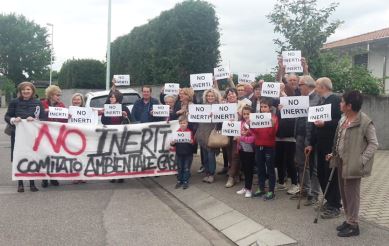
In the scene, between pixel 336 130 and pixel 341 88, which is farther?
pixel 341 88

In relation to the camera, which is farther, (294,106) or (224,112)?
(224,112)

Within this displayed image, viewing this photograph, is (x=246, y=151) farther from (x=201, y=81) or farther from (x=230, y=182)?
(x=201, y=81)

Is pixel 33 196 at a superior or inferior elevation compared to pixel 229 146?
inferior

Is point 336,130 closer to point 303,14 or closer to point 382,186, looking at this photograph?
point 382,186

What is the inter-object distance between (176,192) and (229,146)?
129 centimetres

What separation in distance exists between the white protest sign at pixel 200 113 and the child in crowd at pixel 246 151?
2.42 feet

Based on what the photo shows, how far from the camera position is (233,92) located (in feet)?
29.7

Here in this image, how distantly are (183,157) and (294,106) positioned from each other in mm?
2611

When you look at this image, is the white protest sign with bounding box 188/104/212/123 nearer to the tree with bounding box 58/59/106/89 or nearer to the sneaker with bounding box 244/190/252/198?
the sneaker with bounding box 244/190/252/198

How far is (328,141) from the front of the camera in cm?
679

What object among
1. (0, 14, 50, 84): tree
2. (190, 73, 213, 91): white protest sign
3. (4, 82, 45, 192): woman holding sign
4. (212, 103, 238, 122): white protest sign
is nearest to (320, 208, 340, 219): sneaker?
(212, 103, 238, 122): white protest sign

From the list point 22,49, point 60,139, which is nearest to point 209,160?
point 60,139

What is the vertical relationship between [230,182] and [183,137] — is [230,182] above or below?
below

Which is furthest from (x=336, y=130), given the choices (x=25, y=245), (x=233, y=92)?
(x=25, y=245)
